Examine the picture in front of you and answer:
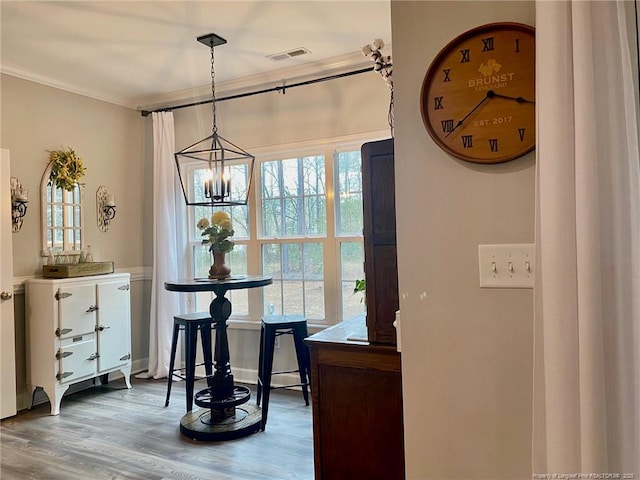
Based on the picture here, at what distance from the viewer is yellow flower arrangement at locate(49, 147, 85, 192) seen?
387 cm

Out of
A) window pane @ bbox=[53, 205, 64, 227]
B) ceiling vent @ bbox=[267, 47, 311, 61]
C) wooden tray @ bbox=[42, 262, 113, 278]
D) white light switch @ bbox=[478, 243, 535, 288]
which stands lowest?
wooden tray @ bbox=[42, 262, 113, 278]

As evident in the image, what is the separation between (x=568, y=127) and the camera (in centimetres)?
104

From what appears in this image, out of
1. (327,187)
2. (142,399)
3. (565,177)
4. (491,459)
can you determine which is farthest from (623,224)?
(142,399)

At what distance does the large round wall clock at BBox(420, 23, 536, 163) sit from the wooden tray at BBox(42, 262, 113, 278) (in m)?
3.26

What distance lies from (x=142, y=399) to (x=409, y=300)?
3.14 metres

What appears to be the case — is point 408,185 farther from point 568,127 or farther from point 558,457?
point 558,457

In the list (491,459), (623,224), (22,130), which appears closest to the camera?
(623,224)

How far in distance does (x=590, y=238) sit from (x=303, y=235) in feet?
10.1

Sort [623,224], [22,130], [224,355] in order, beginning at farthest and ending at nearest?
[22,130] → [224,355] → [623,224]

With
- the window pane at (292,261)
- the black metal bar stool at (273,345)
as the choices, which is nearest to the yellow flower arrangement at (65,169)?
the window pane at (292,261)

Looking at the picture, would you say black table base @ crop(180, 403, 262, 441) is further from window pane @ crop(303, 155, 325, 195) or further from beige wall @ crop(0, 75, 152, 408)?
window pane @ crop(303, 155, 325, 195)

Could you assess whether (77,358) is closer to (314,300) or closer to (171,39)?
(314,300)

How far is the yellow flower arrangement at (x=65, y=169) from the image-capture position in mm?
3873

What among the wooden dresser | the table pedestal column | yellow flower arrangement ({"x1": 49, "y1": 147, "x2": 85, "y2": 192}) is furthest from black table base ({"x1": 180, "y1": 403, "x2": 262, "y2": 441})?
yellow flower arrangement ({"x1": 49, "y1": 147, "x2": 85, "y2": 192})
